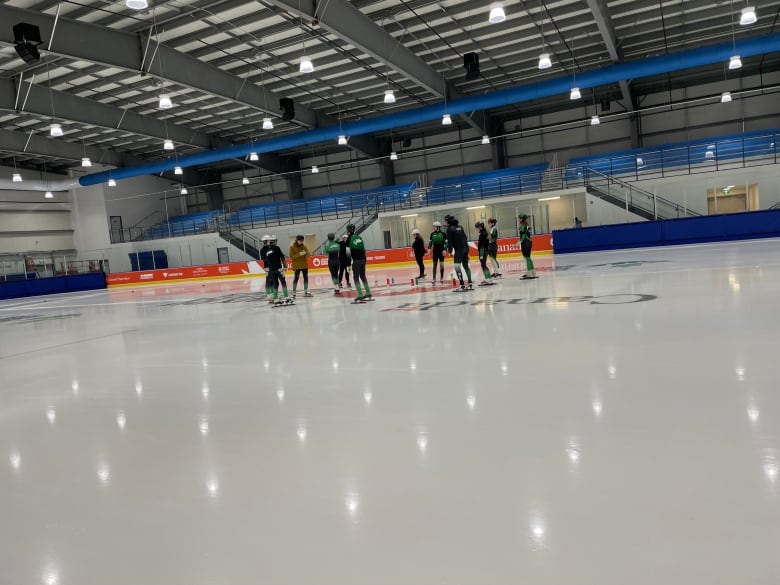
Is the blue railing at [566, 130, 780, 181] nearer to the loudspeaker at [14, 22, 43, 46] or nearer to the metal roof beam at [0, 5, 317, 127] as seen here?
the metal roof beam at [0, 5, 317, 127]

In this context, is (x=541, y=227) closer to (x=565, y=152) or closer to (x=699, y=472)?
(x=565, y=152)

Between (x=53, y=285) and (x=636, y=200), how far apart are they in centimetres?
3229

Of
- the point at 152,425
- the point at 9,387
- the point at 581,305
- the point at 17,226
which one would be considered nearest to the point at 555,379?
the point at 152,425

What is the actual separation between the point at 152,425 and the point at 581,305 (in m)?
5.97

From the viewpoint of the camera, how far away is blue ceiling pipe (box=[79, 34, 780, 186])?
19606 mm

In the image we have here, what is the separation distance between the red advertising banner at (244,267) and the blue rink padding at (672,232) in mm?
1241

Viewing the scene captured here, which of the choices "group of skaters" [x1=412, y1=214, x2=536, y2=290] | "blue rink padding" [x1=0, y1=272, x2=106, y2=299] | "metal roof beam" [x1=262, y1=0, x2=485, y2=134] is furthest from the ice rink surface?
"blue rink padding" [x1=0, y1=272, x2=106, y2=299]

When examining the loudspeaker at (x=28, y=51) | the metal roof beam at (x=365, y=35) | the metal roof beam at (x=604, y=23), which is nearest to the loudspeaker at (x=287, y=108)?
the metal roof beam at (x=365, y=35)

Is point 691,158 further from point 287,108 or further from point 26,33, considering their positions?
point 26,33

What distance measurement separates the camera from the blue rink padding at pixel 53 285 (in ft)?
94.7

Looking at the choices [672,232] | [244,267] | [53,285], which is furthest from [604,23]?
[53,285]

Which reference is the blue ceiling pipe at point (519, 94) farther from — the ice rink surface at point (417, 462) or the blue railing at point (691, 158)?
the ice rink surface at point (417, 462)

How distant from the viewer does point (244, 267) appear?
2970 cm

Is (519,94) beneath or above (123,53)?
beneath
